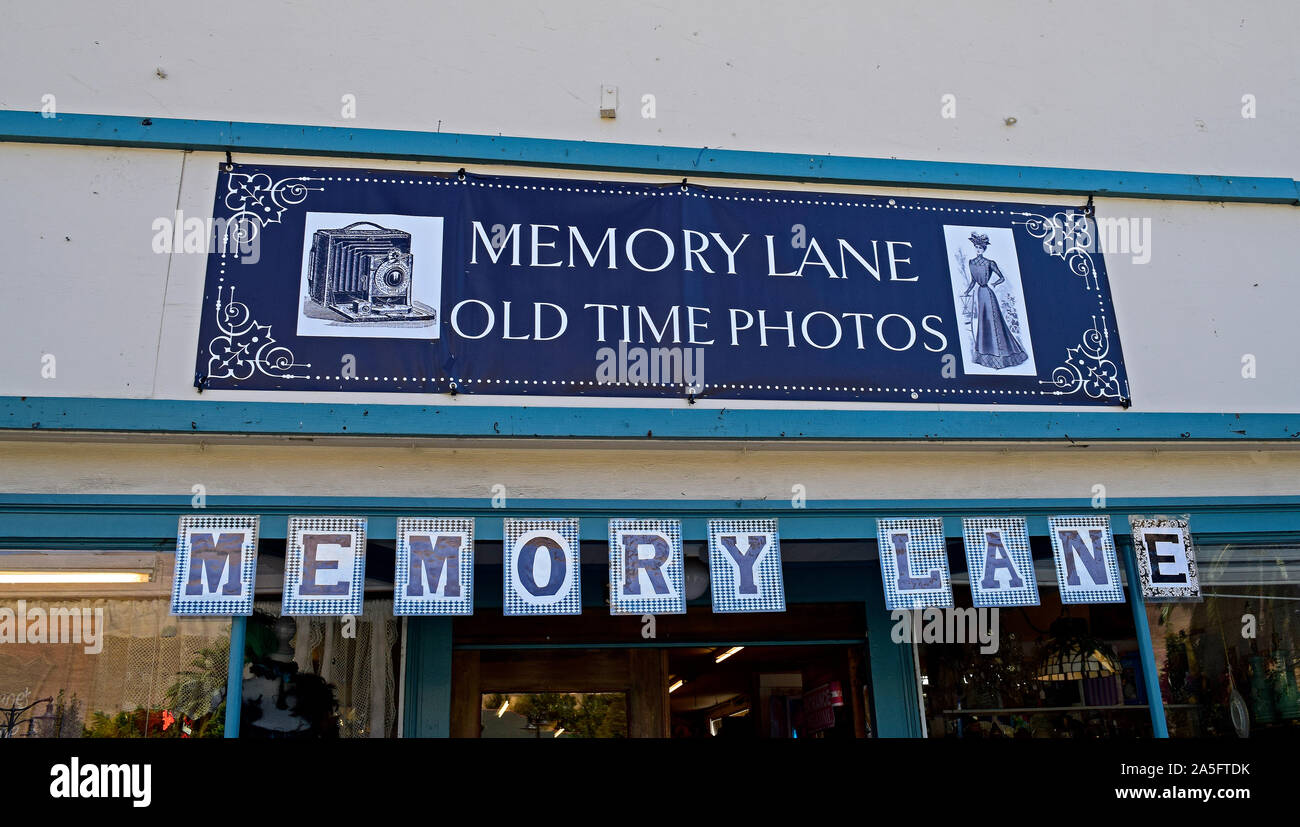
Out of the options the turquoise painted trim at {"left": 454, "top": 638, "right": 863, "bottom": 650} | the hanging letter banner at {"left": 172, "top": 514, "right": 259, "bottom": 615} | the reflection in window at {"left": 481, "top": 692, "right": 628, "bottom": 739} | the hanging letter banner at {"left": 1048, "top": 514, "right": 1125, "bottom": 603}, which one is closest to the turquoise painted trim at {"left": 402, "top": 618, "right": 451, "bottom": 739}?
the turquoise painted trim at {"left": 454, "top": 638, "right": 863, "bottom": 650}

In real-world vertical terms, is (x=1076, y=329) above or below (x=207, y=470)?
above

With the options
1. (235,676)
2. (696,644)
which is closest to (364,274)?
(235,676)

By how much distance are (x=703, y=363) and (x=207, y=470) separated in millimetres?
2668

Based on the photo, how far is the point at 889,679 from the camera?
6777mm

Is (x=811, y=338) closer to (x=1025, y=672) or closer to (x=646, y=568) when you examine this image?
(x=646, y=568)

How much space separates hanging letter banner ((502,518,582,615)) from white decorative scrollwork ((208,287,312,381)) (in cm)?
147

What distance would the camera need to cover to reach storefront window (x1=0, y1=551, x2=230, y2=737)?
5.25m

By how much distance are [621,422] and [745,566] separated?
1.00 meters

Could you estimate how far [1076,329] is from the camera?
645cm

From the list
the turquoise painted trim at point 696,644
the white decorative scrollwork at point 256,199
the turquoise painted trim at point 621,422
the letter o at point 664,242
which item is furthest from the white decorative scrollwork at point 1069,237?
the white decorative scrollwork at point 256,199

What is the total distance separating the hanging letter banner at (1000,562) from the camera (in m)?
5.71

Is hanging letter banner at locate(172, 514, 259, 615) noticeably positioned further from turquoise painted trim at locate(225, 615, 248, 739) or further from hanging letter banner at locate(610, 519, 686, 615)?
hanging letter banner at locate(610, 519, 686, 615)

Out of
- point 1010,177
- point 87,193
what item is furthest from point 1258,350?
point 87,193
